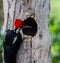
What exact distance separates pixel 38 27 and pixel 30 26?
0.26ft

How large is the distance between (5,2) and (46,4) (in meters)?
0.35

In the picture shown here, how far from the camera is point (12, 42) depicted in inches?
126

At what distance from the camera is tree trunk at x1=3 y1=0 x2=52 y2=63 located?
10.8 ft

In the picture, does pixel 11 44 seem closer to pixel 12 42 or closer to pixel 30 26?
pixel 12 42

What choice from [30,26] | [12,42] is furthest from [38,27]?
[12,42]

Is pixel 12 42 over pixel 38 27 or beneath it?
beneath

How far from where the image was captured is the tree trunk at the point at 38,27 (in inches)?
130

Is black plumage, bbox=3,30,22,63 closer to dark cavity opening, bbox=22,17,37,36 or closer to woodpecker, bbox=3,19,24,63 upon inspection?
woodpecker, bbox=3,19,24,63

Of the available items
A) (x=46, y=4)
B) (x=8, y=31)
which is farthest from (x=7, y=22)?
(x=46, y=4)

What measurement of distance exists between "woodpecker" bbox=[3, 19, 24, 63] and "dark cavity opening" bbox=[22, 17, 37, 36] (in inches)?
3.0

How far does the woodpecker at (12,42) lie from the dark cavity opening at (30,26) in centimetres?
8

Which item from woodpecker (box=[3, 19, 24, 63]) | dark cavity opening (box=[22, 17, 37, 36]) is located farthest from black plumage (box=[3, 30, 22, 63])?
dark cavity opening (box=[22, 17, 37, 36])

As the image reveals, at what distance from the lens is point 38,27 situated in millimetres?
3332

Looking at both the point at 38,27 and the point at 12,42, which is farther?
the point at 38,27
